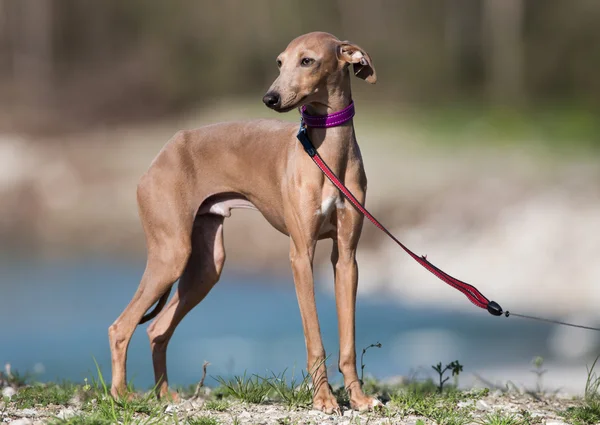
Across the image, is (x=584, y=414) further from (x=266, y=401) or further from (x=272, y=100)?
(x=272, y=100)

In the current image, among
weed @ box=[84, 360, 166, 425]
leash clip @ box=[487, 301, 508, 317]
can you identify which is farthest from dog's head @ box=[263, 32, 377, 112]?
weed @ box=[84, 360, 166, 425]

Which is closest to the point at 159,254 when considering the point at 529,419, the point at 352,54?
the point at 352,54

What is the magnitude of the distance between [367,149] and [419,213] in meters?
2.93

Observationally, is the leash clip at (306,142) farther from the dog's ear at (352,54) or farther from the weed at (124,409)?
the weed at (124,409)

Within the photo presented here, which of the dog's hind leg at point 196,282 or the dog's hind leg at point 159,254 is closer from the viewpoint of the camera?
the dog's hind leg at point 159,254

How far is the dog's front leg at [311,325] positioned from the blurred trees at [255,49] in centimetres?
1675

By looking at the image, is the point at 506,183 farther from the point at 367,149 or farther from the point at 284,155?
the point at 284,155

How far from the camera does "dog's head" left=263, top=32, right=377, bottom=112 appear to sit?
5.13 m

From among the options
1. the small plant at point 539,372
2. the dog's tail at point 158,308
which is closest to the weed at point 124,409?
the dog's tail at point 158,308

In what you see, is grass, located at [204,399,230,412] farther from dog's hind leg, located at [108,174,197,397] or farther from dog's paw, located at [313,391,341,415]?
dog's hind leg, located at [108,174,197,397]

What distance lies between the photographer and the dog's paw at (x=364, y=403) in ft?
17.6

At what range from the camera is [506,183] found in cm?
1656

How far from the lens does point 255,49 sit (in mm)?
25859

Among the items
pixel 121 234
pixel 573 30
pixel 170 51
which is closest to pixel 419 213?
pixel 121 234
